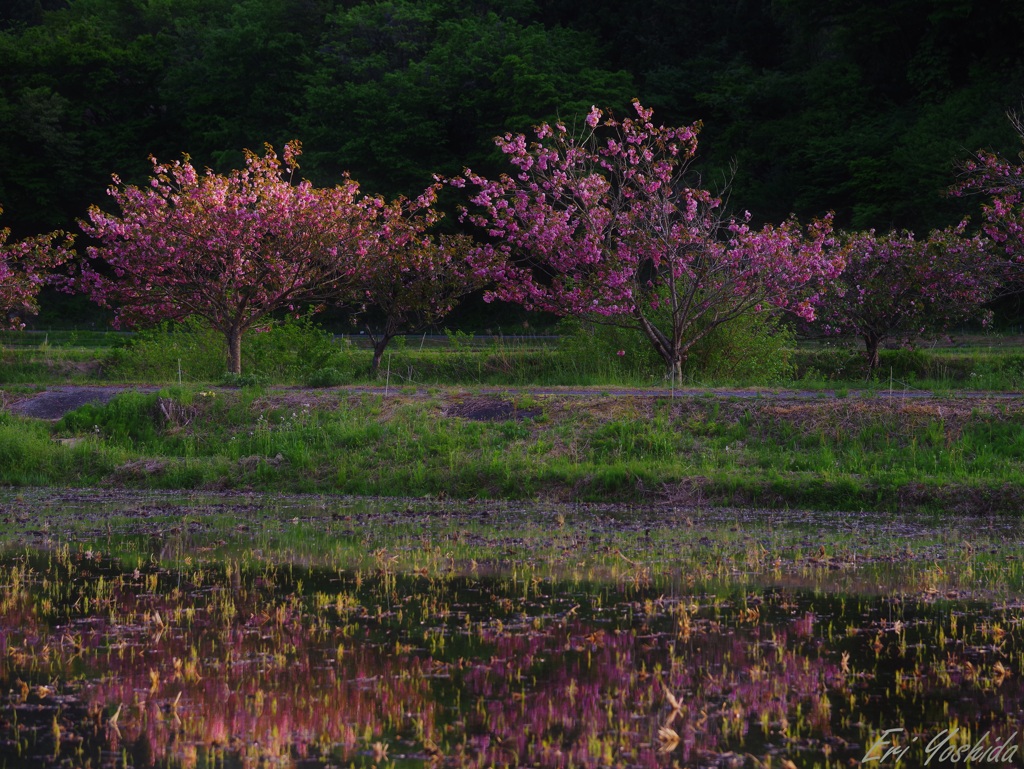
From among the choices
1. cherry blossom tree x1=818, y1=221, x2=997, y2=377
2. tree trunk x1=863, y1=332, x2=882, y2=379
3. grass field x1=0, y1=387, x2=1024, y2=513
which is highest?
cherry blossom tree x1=818, y1=221, x2=997, y2=377

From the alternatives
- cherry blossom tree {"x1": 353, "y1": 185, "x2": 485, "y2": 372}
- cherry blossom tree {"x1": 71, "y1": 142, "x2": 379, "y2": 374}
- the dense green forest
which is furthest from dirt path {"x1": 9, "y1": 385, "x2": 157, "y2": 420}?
the dense green forest

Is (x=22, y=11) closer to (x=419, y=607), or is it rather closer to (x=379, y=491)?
(x=379, y=491)

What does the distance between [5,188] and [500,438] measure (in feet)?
157

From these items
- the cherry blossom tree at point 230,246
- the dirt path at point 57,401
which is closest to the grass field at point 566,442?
the dirt path at point 57,401

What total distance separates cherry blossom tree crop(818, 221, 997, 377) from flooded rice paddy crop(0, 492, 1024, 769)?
13.3m

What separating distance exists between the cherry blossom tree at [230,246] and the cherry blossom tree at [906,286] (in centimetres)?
994

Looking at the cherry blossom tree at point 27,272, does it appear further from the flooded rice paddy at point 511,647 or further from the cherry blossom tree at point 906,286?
the flooded rice paddy at point 511,647

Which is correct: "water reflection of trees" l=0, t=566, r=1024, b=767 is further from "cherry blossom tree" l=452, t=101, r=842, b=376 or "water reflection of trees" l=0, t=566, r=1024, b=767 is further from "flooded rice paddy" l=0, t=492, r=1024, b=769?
"cherry blossom tree" l=452, t=101, r=842, b=376

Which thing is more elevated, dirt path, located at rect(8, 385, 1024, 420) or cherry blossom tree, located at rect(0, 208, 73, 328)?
cherry blossom tree, located at rect(0, 208, 73, 328)

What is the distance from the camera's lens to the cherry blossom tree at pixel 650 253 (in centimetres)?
2075

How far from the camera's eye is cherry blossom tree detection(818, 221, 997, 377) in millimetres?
24484

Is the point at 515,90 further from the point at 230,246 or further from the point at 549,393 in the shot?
the point at 549,393

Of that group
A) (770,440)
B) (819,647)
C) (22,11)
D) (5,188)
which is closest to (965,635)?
(819,647)

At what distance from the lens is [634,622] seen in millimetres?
7766
